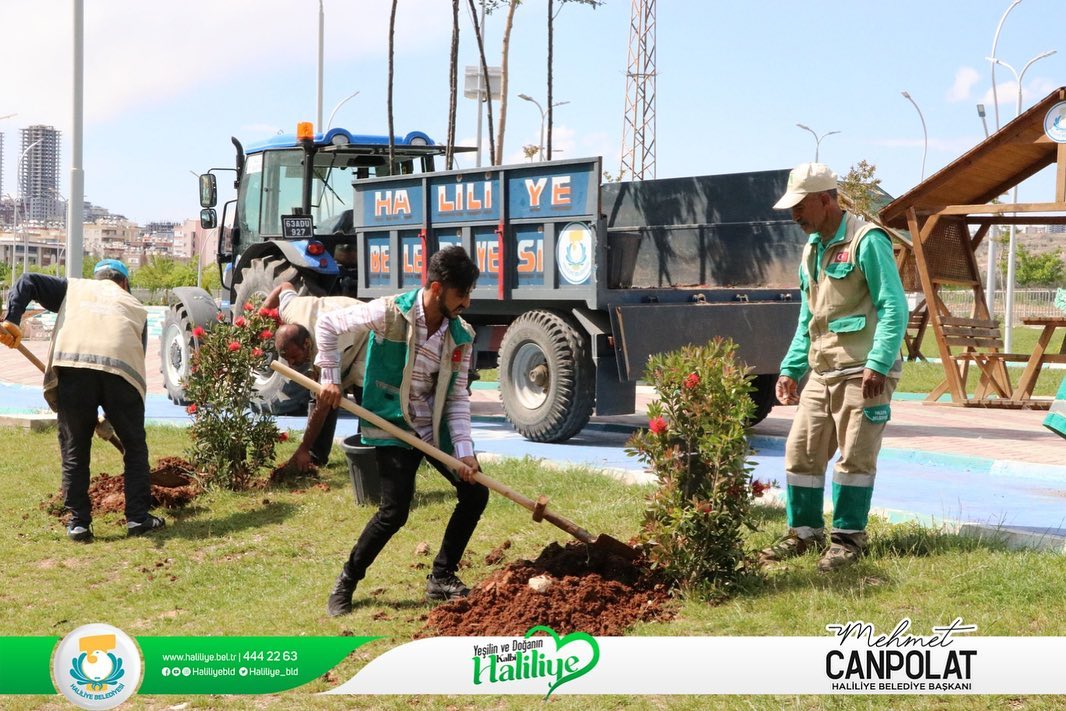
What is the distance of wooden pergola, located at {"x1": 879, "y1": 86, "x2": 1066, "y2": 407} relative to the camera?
44.0 feet

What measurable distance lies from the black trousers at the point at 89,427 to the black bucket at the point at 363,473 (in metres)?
1.25

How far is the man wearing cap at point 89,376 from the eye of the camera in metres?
7.35

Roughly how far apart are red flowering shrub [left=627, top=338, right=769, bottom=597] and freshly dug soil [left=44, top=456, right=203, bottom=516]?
391 cm

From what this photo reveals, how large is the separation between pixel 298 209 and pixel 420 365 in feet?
26.0

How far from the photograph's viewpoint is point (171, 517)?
8078 millimetres

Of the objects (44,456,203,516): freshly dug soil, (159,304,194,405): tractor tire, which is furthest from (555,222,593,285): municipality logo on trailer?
(159,304,194,405): tractor tire

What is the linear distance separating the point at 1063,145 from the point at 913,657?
10.0 m

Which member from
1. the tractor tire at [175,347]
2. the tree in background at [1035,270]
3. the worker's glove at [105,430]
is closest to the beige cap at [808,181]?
the worker's glove at [105,430]

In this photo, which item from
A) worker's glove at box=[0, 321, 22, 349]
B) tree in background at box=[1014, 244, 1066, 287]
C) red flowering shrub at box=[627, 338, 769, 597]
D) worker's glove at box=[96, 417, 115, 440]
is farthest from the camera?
tree in background at box=[1014, 244, 1066, 287]

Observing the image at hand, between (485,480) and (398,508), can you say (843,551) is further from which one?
(398,508)

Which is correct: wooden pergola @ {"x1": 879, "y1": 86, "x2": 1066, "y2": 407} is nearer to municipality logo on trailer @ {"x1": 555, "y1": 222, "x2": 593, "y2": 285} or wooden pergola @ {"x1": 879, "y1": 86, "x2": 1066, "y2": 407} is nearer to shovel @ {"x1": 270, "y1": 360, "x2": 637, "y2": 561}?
municipality logo on trailer @ {"x1": 555, "y1": 222, "x2": 593, "y2": 285}

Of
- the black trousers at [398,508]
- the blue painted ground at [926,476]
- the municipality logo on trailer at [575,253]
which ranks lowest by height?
the blue painted ground at [926,476]

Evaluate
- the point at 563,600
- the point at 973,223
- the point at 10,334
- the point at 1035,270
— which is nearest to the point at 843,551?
the point at 563,600

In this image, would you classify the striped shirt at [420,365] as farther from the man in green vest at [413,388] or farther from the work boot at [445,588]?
the work boot at [445,588]
